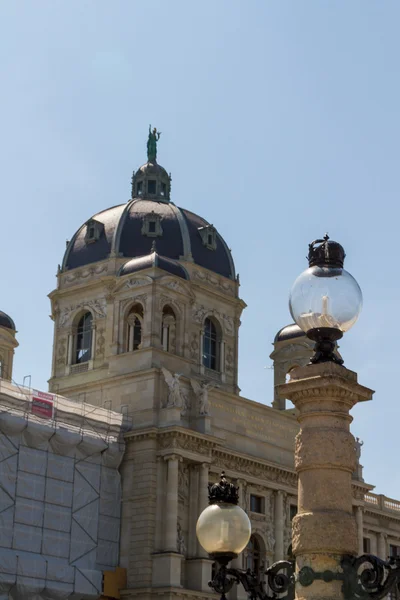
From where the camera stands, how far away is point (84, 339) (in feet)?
164

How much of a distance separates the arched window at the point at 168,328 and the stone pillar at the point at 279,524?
8235 mm

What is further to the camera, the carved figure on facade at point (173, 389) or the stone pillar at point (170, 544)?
the carved figure on facade at point (173, 389)

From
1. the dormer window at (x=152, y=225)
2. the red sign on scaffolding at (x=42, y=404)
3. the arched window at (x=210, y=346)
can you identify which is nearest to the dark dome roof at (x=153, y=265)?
the dormer window at (x=152, y=225)

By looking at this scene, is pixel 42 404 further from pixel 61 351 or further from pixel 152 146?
pixel 152 146

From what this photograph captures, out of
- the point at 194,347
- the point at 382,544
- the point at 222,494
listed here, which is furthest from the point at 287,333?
the point at 222,494

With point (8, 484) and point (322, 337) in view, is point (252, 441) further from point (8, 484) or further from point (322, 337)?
point (322, 337)

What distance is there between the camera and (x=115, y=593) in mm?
40656

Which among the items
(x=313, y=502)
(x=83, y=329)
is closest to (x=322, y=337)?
(x=313, y=502)

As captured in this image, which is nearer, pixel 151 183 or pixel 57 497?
pixel 57 497

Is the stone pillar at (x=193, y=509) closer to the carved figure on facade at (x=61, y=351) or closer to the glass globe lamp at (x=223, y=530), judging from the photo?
the carved figure on facade at (x=61, y=351)

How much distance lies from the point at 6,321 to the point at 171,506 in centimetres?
1811

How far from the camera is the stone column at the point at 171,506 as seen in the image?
4075 centimetres

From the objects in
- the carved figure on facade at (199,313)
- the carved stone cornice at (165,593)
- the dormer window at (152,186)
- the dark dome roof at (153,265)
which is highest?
the dormer window at (152,186)

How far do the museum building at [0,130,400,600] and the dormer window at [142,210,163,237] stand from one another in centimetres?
8
